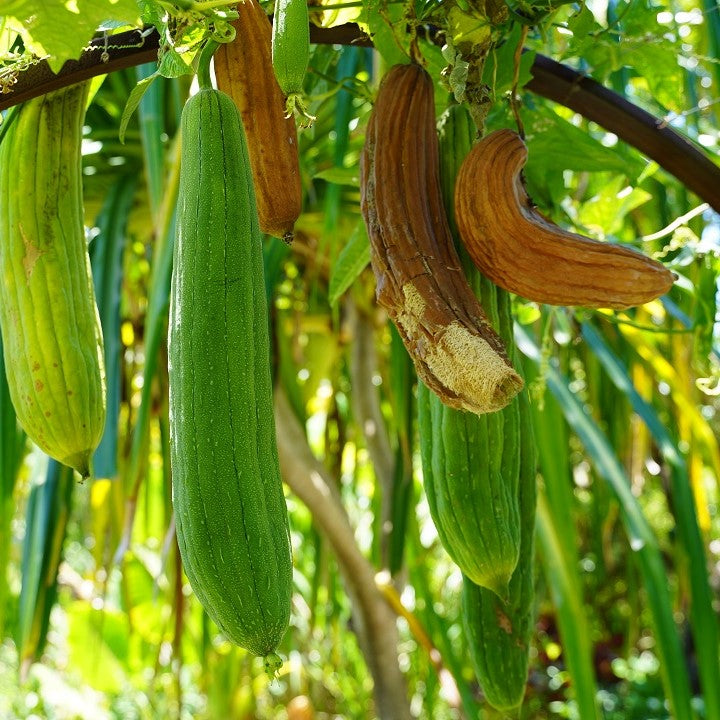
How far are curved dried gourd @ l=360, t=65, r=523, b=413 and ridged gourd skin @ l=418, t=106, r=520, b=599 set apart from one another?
0.08 ft

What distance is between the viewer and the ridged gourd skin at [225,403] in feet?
1.14

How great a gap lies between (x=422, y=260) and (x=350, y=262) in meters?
0.21

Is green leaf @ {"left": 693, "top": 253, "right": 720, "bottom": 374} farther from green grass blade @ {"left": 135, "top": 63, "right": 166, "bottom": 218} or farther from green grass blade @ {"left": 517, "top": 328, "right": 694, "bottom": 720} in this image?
green grass blade @ {"left": 135, "top": 63, "right": 166, "bottom": 218}

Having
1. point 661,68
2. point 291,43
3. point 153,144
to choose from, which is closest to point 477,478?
point 291,43

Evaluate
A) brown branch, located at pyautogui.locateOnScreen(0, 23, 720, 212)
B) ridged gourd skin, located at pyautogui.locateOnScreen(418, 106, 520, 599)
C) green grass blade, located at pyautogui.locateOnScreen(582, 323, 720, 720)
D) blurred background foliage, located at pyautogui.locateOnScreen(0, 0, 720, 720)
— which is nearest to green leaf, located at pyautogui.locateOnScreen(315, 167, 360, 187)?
blurred background foliage, located at pyautogui.locateOnScreen(0, 0, 720, 720)

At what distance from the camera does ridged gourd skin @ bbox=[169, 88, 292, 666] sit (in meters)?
0.35

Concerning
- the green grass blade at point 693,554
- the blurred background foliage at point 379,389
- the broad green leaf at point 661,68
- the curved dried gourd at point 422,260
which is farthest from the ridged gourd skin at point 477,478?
the green grass blade at point 693,554

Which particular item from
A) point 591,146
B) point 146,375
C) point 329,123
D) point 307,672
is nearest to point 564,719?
point 307,672

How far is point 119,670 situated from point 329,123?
1566 mm

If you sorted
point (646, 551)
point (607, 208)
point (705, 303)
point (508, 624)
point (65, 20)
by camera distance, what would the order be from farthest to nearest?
point (646, 551) < point (607, 208) < point (705, 303) < point (508, 624) < point (65, 20)

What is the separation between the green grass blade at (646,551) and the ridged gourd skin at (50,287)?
37 centimetres

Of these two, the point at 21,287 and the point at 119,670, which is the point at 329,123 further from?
the point at 119,670

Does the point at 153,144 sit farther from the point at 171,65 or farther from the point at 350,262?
the point at 171,65

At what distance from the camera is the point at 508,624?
50cm
